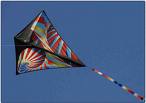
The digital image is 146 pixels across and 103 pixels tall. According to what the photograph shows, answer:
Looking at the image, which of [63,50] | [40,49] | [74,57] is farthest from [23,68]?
[74,57]

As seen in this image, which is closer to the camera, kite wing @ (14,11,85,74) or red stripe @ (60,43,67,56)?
kite wing @ (14,11,85,74)

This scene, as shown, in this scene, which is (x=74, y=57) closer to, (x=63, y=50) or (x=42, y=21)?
(x=63, y=50)

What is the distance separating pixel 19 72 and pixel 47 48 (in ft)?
4.86

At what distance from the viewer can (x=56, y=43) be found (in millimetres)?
18875

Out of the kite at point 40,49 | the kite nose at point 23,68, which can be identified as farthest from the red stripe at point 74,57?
the kite nose at point 23,68

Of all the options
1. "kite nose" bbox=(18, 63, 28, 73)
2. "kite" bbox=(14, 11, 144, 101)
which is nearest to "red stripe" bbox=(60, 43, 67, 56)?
"kite" bbox=(14, 11, 144, 101)

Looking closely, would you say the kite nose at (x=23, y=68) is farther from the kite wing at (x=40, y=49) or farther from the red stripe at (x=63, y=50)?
the red stripe at (x=63, y=50)

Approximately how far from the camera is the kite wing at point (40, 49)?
1841 cm

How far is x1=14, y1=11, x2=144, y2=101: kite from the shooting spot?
725 inches

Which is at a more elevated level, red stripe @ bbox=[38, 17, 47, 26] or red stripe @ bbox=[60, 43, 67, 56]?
red stripe @ bbox=[38, 17, 47, 26]

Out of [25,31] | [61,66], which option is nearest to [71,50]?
[61,66]

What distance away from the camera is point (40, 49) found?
61.3ft

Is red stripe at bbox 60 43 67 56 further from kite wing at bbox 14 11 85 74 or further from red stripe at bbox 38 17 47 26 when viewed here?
red stripe at bbox 38 17 47 26

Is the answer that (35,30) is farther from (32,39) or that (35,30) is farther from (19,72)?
(19,72)
